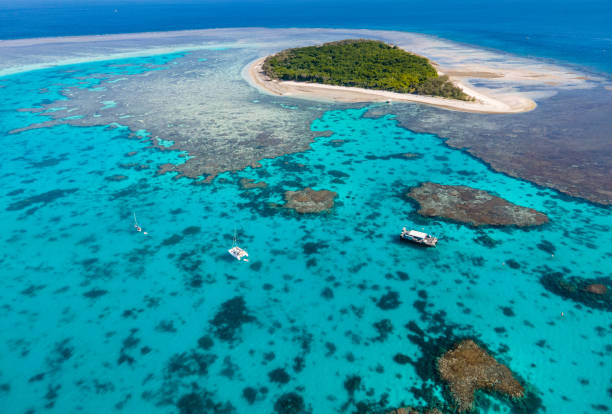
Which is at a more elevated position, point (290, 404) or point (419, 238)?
point (419, 238)

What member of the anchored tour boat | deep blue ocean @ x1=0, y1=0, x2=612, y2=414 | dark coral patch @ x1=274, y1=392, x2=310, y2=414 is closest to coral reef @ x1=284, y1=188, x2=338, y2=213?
deep blue ocean @ x1=0, y1=0, x2=612, y2=414

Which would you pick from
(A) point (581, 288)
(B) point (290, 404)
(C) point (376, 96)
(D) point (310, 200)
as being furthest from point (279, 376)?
(C) point (376, 96)

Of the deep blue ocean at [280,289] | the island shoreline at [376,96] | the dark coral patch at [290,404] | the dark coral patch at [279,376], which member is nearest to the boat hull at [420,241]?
the deep blue ocean at [280,289]

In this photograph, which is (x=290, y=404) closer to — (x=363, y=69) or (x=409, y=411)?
(x=409, y=411)

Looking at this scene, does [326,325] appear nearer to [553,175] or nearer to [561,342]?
[561,342]

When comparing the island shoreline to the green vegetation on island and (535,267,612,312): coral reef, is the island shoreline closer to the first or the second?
the green vegetation on island

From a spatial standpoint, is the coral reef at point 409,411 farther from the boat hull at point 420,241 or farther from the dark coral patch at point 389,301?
the boat hull at point 420,241
